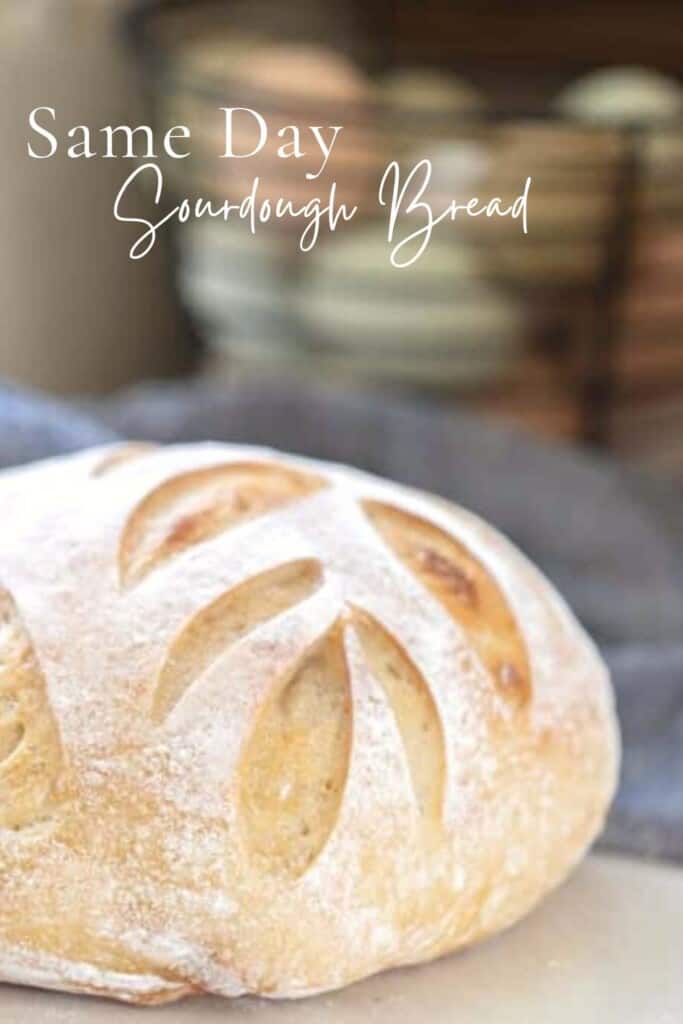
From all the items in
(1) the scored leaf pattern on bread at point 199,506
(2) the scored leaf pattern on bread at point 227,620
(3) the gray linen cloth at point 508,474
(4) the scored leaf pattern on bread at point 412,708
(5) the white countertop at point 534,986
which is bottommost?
(5) the white countertop at point 534,986

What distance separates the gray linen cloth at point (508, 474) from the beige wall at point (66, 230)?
33 cm

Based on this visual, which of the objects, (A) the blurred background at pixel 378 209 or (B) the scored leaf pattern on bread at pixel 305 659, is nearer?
(B) the scored leaf pattern on bread at pixel 305 659

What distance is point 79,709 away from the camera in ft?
2.56

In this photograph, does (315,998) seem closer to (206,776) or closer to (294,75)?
(206,776)

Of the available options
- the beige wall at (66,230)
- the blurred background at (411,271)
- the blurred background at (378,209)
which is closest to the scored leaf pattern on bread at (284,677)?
the blurred background at (411,271)

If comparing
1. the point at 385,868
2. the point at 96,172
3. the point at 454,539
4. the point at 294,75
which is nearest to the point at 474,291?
the point at 294,75

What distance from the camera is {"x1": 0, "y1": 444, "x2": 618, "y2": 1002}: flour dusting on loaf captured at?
765 mm

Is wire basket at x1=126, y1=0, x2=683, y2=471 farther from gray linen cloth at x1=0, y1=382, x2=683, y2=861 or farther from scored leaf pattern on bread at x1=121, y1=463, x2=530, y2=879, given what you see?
scored leaf pattern on bread at x1=121, y1=463, x2=530, y2=879

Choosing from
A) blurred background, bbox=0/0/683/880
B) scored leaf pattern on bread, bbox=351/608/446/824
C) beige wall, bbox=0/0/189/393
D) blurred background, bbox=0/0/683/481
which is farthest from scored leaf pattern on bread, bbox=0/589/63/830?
beige wall, bbox=0/0/189/393

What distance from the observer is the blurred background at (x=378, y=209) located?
5.01 ft

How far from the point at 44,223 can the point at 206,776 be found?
1.10 meters

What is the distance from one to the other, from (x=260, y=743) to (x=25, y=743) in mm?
108

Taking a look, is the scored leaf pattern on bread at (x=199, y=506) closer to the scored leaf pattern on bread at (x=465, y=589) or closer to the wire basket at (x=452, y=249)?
the scored leaf pattern on bread at (x=465, y=589)

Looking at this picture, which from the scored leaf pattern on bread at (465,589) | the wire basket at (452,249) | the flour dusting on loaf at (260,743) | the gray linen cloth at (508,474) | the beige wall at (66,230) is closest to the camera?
the flour dusting on loaf at (260,743)
